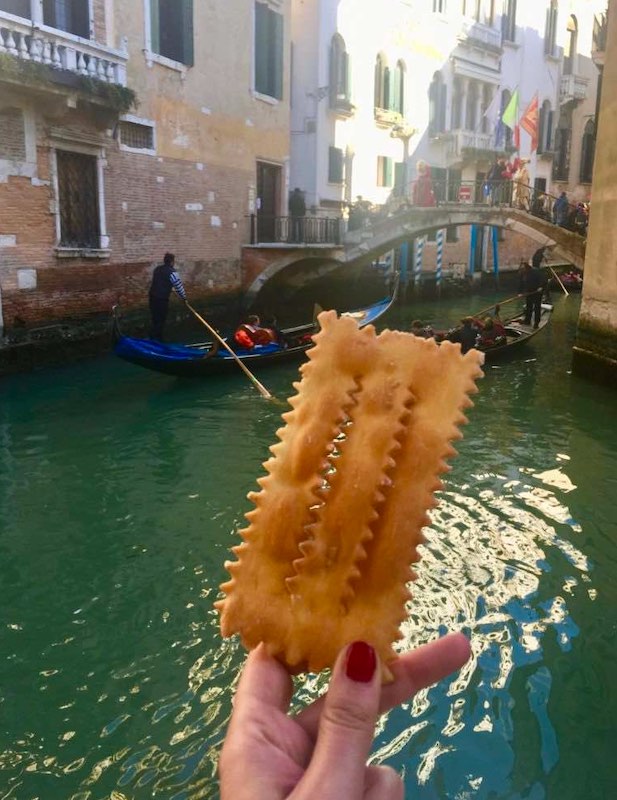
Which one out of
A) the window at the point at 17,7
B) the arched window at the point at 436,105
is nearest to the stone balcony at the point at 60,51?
the window at the point at 17,7

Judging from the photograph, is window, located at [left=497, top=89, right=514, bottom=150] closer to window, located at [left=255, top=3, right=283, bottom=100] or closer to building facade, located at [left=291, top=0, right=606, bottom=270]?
building facade, located at [left=291, top=0, right=606, bottom=270]

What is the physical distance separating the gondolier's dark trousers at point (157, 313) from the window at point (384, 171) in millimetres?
10732

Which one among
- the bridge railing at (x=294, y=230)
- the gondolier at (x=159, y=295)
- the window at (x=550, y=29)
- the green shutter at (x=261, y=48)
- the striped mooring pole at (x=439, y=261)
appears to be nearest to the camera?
the gondolier at (x=159, y=295)

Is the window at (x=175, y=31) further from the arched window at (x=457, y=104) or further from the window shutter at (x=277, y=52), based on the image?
the arched window at (x=457, y=104)

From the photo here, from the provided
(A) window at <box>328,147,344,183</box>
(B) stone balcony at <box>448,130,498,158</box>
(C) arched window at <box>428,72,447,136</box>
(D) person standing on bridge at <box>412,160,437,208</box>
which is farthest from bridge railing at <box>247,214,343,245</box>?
(B) stone balcony at <box>448,130,498,158</box>

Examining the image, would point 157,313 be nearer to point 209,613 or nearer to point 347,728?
point 209,613

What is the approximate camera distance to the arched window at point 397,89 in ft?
66.6

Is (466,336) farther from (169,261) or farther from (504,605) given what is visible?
(504,605)

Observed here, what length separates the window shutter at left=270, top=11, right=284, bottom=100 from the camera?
50.1 ft

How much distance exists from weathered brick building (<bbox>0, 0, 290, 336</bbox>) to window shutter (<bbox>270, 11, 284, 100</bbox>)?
4 cm

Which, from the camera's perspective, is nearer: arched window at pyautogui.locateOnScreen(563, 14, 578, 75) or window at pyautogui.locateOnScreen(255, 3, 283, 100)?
window at pyautogui.locateOnScreen(255, 3, 283, 100)

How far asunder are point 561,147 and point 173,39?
67.1 feet

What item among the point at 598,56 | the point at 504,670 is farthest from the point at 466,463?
the point at 598,56

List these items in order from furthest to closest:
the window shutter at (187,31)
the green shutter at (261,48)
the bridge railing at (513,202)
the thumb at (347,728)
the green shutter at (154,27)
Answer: the bridge railing at (513,202), the green shutter at (261,48), the window shutter at (187,31), the green shutter at (154,27), the thumb at (347,728)
